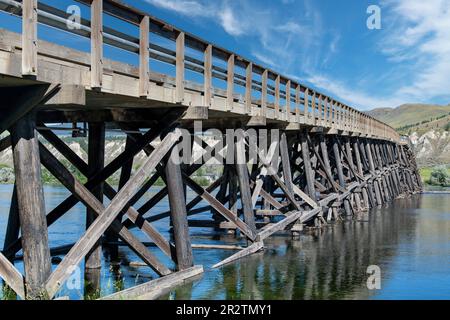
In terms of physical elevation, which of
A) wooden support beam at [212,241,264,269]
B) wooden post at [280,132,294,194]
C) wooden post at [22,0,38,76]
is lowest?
wooden support beam at [212,241,264,269]

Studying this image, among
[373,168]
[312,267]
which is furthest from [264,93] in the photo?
[373,168]

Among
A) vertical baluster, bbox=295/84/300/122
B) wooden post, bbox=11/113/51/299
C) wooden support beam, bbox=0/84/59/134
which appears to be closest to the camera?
wooden post, bbox=11/113/51/299

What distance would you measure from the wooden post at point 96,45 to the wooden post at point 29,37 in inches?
43.2

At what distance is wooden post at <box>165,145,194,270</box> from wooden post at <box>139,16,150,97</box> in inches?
59.9

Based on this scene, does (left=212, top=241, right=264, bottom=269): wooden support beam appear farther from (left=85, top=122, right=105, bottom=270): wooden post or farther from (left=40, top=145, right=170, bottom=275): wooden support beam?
(left=40, top=145, right=170, bottom=275): wooden support beam

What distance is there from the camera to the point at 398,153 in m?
38.2

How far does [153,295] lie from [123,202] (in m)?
1.37

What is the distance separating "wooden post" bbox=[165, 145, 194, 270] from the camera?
9.38 meters

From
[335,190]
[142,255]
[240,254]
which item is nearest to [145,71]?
[142,255]

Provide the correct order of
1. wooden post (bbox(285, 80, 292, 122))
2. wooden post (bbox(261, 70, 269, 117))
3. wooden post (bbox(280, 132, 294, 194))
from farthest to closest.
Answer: wooden post (bbox(285, 80, 292, 122)), wooden post (bbox(280, 132, 294, 194)), wooden post (bbox(261, 70, 269, 117))

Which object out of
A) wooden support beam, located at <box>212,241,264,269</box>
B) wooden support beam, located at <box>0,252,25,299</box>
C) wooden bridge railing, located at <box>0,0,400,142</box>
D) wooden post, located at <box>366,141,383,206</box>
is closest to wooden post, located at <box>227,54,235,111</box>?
wooden bridge railing, located at <box>0,0,400,142</box>

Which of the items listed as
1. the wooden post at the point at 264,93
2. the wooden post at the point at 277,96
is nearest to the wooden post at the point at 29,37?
the wooden post at the point at 264,93

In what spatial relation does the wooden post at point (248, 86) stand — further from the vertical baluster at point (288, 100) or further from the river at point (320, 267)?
the river at point (320, 267)
